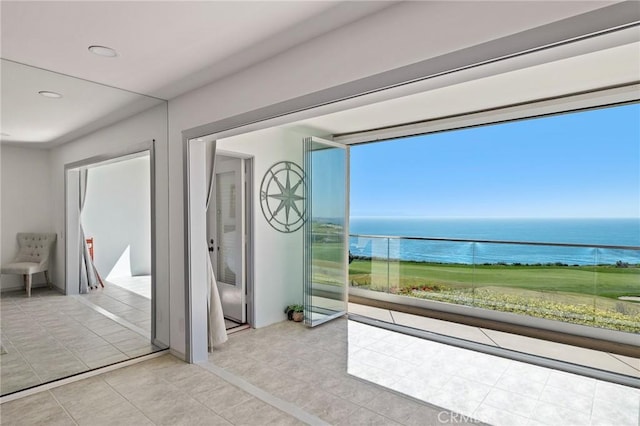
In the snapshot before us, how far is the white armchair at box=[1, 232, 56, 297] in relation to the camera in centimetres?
267

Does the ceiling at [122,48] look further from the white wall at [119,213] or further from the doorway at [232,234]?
the doorway at [232,234]

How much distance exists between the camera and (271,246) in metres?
4.37

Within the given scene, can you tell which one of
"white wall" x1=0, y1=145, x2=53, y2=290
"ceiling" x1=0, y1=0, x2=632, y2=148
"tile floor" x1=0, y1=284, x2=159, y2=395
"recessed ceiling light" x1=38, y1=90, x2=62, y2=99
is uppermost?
"ceiling" x1=0, y1=0, x2=632, y2=148

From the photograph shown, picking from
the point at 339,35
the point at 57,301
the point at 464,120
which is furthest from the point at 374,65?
the point at 57,301

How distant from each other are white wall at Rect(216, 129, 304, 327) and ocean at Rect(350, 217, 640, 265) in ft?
4.20

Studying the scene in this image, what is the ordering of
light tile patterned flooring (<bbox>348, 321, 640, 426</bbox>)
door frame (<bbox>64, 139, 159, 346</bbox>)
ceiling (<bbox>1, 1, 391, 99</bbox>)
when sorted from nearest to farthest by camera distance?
1. ceiling (<bbox>1, 1, 391, 99</bbox>)
2. light tile patterned flooring (<bbox>348, 321, 640, 426</bbox>)
3. door frame (<bbox>64, 139, 159, 346</bbox>)

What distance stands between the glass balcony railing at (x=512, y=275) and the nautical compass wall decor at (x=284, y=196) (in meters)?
1.37

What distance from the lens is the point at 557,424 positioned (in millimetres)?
2303

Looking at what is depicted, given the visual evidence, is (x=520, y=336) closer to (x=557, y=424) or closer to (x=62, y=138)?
(x=557, y=424)

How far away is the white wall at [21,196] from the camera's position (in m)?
2.61

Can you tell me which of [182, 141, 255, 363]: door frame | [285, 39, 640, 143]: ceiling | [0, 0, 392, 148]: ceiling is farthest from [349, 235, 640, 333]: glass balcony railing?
[0, 0, 392, 148]: ceiling

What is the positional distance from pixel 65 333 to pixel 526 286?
4985 mm

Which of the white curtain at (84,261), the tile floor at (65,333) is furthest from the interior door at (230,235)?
the white curtain at (84,261)

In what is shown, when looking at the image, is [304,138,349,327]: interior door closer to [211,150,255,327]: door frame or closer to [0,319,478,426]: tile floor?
[211,150,255,327]: door frame
